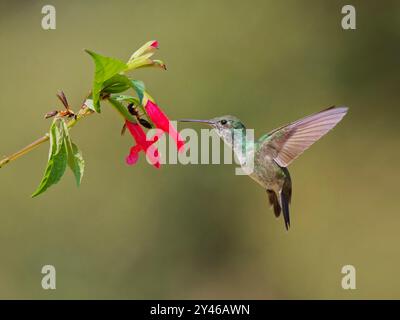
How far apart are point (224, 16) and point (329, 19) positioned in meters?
0.78

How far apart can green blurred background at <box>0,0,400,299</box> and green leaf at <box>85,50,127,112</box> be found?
3.09 meters

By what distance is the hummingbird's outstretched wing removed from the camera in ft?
5.16

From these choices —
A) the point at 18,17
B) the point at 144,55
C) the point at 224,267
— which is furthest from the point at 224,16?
the point at 144,55

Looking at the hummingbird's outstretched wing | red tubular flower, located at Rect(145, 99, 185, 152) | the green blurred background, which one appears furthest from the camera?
the green blurred background

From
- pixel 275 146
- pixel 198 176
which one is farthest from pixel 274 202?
pixel 198 176

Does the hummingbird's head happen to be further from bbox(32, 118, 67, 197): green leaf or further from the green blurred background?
the green blurred background

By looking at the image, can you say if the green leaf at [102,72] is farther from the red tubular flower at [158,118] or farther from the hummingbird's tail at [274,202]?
the hummingbird's tail at [274,202]

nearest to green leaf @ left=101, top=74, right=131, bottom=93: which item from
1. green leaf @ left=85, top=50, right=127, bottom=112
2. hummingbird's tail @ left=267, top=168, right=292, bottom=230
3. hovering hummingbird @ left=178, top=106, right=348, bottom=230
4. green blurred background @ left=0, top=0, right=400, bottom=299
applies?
green leaf @ left=85, top=50, right=127, bottom=112

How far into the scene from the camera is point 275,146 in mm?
1777

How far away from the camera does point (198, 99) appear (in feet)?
14.6

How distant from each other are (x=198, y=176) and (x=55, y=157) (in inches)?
132

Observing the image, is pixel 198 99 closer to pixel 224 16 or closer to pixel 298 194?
pixel 224 16

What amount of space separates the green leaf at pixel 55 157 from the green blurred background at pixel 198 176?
3050 millimetres

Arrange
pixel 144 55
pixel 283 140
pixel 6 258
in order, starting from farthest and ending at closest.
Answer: pixel 6 258
pixel 283 140
pixel 144 55
